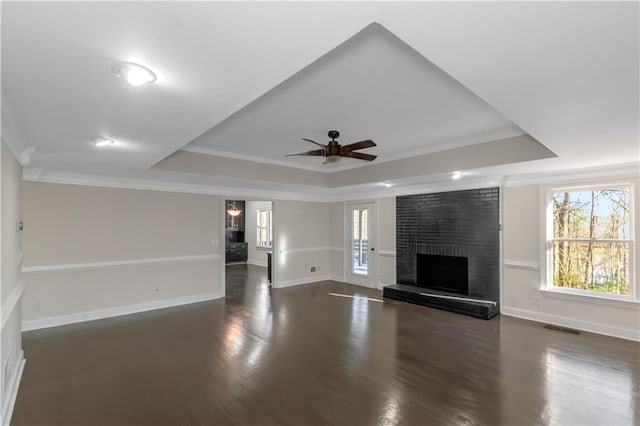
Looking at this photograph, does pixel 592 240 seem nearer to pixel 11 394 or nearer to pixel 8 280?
pixel 8 280

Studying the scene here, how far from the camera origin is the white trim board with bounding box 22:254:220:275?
4.58m

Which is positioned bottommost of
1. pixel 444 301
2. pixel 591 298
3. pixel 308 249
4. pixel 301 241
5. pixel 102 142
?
pixel 444 301

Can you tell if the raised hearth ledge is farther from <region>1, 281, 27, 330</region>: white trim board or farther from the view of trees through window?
<region>1, 281, 27, 330</region>: white trim board

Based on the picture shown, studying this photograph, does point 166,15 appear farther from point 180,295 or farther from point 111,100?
point 180,295

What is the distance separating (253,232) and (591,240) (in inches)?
373

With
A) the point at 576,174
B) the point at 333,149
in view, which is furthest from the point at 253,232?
the point at 576,174

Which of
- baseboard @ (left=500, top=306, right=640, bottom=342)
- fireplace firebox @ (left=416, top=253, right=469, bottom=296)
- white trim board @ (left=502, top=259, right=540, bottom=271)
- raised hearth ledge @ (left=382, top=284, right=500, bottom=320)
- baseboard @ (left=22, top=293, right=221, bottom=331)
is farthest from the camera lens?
fireplace firebox @ (left=416, top=253, right=469, bottom=296)

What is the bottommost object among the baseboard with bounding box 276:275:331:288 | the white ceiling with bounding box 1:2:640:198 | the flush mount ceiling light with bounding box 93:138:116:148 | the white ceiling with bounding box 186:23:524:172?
the baseboard with bounding box 276:275:331:288

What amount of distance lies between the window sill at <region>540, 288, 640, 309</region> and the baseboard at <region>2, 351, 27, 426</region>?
636 centimetres

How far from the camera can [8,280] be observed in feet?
8.28

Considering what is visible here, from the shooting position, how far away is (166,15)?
1.16 meters

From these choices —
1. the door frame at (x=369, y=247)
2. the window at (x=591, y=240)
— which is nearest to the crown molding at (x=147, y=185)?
the door frame at (x=369, y=247)

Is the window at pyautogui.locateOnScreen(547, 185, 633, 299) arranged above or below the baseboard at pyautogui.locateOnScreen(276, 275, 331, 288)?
above

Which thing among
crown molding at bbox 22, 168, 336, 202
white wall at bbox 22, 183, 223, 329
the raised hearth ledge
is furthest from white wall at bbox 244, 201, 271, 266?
the raised hearth ledge
